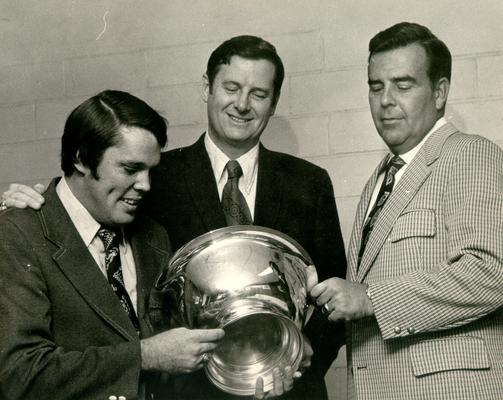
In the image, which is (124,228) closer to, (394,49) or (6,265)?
(6,265)

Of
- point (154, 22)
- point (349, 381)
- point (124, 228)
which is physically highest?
point (154, 22)

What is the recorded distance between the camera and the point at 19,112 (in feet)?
9.52

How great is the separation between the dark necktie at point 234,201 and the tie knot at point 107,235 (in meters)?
0.36

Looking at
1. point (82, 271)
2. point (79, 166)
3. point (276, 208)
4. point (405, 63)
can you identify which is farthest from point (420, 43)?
point (82, 271)

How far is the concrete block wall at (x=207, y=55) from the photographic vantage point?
8.18 feet

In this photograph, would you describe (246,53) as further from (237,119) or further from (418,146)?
(418,146)

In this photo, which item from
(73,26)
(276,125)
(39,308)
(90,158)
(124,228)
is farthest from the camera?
(73,26)

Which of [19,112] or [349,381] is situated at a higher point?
[19,112]

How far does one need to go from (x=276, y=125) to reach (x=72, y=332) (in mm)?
1308

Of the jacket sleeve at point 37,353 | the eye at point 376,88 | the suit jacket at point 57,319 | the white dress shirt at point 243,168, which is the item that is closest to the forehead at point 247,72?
the white dress shirt at point 243,168

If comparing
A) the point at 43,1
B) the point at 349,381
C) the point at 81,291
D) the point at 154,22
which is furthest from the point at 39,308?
the point at 43,1

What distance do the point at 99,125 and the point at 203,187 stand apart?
426 mm

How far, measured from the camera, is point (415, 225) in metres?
1.69

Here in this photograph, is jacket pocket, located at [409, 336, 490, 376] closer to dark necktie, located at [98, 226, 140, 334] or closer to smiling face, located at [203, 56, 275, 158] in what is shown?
dark necktie, located at [98, 226, 140, 334]
